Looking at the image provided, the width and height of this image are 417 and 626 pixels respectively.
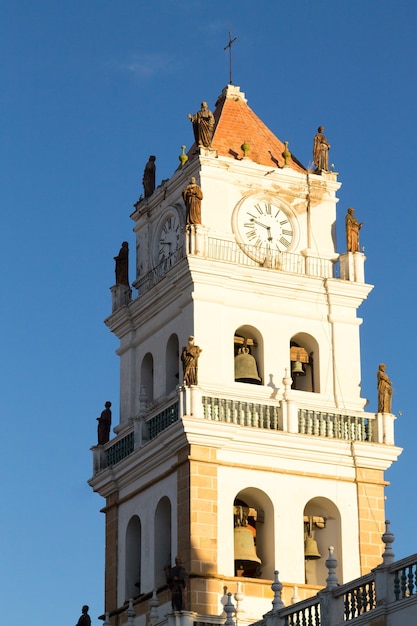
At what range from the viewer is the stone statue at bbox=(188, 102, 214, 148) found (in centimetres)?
4822

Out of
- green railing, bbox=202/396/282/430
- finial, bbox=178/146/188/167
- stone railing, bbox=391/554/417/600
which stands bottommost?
stone railing, bbox=391/554/417/600

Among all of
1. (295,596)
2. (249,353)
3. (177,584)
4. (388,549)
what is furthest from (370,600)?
(249,353)

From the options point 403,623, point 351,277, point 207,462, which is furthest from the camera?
point 351,277

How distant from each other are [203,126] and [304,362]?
6.37m

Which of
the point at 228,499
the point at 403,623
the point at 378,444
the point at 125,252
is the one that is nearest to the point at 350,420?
the point at 378,444

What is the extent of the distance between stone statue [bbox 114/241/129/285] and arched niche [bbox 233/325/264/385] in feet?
14.9

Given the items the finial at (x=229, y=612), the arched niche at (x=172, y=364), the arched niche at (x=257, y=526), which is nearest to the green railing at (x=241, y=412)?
the arched niche at (x=257, y=526)

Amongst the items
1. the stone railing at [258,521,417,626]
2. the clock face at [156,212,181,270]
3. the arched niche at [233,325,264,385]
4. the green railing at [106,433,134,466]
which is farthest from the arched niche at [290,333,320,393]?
the stone railing at [258,521,417,626]

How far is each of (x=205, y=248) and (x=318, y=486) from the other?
20.8 ft

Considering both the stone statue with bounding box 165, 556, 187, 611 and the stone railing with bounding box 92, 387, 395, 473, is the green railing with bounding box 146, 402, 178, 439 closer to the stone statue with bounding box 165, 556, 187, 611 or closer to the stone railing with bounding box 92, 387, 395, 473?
the stone railing with bounding box 92, 387, 395, 473

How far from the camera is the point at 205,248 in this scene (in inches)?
1850

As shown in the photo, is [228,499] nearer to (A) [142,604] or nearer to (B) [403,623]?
(A) [142,604]

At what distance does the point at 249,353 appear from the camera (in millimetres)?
47219

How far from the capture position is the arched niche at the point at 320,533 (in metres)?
45.7
